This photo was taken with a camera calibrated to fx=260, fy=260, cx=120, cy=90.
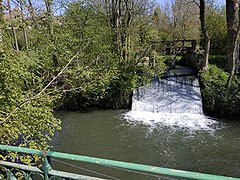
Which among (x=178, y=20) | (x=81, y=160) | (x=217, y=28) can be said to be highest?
(x=178, y=20)

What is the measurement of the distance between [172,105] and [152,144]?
12.3ft

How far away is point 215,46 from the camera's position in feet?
55.5

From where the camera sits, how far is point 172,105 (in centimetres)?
1130

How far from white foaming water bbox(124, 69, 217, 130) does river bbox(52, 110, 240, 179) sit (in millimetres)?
368

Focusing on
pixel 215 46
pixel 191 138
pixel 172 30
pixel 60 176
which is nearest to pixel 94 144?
pixel 191 138

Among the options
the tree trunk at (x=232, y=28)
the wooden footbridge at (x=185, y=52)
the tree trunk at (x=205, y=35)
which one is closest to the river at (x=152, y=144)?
the tree trunk at (x=232, y=28)

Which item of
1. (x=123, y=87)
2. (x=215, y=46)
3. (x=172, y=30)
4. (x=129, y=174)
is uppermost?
(x=172, y=30)

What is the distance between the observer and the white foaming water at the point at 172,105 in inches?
390

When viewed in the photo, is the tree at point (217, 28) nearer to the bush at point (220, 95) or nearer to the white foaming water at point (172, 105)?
the white foaming water at point (172, 105)

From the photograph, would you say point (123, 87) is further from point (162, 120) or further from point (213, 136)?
point (213, 136)

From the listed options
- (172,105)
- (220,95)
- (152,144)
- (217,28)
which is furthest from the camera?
(217,28)

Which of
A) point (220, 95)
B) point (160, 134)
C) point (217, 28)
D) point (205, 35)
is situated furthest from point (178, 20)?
point (160, 134)

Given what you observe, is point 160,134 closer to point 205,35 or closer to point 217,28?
point 205,35

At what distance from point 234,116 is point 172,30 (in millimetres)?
10950
